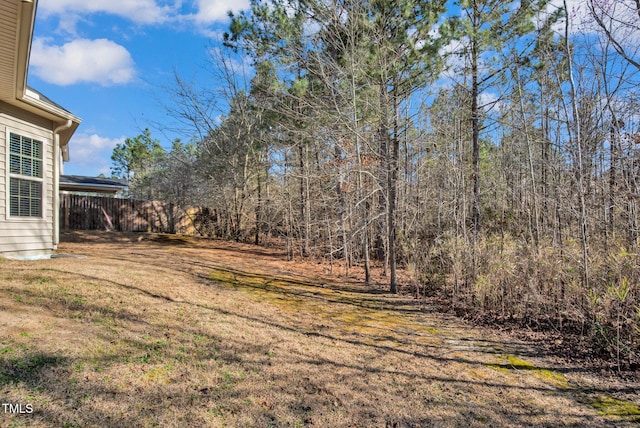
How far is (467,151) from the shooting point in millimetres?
9969

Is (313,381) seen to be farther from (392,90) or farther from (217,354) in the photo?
(392,90)

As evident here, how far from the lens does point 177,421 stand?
221 centimetres

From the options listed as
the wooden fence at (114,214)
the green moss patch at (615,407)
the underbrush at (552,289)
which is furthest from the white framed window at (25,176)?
the wooden fence at (114,214)

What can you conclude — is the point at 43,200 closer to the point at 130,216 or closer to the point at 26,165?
the point at 26,165

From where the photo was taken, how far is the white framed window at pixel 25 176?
18.5 ft

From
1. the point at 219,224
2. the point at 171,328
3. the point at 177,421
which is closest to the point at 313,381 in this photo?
the point at 177,421

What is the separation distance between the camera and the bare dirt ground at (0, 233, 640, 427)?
91.3 inches

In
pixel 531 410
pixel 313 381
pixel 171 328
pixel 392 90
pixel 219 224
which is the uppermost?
pixel 392 90

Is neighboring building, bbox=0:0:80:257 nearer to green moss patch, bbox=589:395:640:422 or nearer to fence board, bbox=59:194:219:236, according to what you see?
green moss patch, bbox=589:395:640:422

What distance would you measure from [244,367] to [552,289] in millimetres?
4726

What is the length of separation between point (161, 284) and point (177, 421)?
3172 millimetres

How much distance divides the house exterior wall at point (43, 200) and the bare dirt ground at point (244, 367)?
33.3 inches

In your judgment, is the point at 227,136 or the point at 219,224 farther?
the point at 219,224

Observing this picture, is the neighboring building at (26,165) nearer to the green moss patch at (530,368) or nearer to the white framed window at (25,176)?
the white framed window at (25,176)
